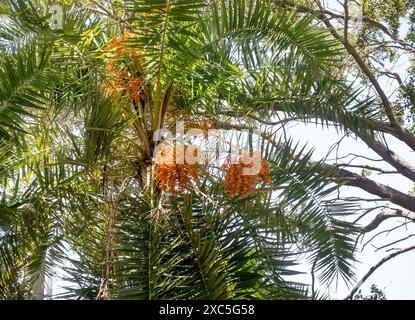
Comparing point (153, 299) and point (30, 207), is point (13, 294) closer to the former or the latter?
point (30, 207)

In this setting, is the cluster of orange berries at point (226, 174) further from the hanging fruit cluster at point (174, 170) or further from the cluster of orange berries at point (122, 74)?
the cluster of orange berries at point (122, 74)

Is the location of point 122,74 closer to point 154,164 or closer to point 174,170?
point 154,164

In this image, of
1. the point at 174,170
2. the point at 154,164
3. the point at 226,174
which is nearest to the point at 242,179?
the point at 226,174

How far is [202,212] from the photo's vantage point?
173 inches

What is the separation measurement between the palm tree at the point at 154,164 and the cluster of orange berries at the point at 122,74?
0.01m

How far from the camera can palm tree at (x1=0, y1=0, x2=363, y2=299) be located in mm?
4129

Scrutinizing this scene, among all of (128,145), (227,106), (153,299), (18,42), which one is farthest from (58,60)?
(153,299)

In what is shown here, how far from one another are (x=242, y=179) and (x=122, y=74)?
1170 mm

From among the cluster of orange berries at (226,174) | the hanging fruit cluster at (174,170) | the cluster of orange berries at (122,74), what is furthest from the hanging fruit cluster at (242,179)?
the cluster of orange berries at (122,74)

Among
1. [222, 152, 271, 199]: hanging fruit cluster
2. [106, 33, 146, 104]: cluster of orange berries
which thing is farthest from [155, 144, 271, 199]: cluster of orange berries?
[106, 33, 146, 104]: cluster of orange berries

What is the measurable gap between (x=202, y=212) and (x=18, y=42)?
1631 millimetres

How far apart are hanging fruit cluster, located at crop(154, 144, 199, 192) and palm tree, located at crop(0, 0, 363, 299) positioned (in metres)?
0.02

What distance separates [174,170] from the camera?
14.2ft

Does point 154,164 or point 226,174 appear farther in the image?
point 154,164
